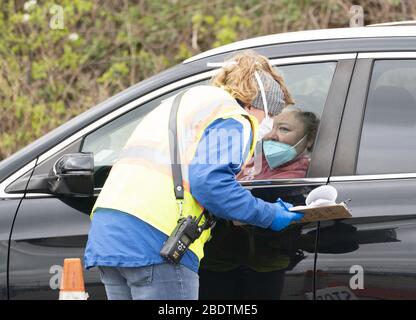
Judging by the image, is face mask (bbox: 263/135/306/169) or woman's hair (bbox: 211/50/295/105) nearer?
woman's hair (bbox: 211/50/295/105)

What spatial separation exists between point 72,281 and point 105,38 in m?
6.70

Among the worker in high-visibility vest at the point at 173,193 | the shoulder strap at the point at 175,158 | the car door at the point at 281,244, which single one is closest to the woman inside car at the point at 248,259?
the car door at the point at 281,244

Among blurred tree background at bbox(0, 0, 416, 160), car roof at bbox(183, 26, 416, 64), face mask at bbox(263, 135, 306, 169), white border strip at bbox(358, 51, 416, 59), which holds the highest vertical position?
blurred tree background at bbox(0, 0, 416, 160)

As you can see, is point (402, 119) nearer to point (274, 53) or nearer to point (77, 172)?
point (274, 53)

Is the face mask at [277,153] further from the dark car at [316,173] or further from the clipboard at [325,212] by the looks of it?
the clipboard at [325,212]

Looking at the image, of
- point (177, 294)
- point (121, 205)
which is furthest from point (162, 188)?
point (177, 294)

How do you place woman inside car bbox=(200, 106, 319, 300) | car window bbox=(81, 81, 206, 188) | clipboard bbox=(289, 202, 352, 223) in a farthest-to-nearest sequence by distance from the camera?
1. car window bbox=(81, 81, 206, 188)
2. woman inside car bbox=(200, 106, 319, 300)
3. clipboard bbox=(289, 202, 352, 223)

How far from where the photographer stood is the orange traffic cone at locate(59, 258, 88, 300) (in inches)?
150

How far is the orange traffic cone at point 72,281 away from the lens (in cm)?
381

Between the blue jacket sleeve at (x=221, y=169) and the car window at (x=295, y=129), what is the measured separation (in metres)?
0.52

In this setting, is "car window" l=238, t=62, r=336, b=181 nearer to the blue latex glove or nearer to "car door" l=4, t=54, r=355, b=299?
"car door" l=4, t=54, r=355, b=299

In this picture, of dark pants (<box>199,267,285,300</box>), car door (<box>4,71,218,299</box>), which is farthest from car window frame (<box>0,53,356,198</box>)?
dark pants (<box>199,267,285,300</box>)

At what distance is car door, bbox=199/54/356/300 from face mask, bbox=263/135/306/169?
132 millimetres
